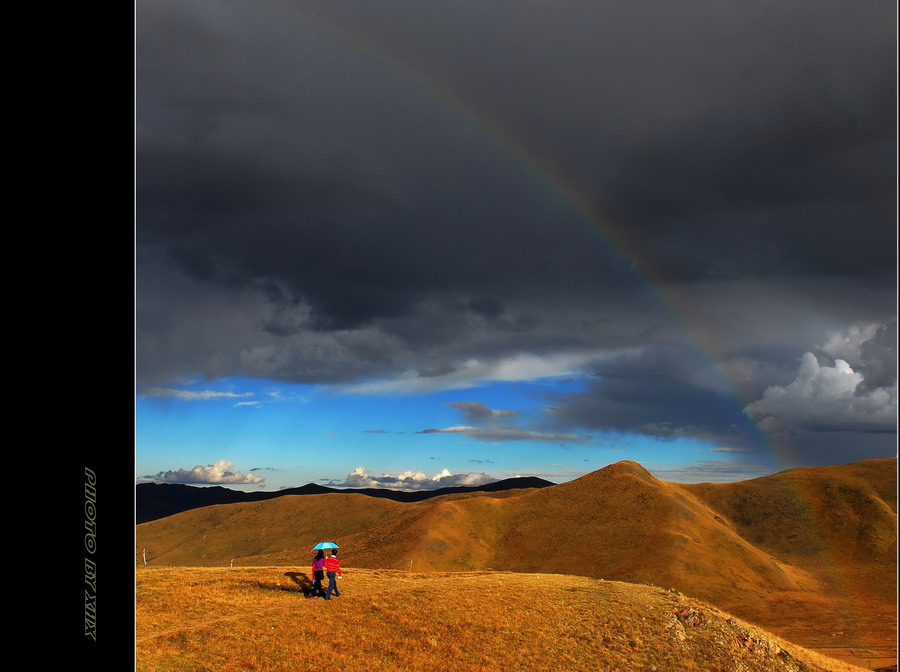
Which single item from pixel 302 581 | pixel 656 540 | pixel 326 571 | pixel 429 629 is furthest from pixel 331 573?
pixel 656 540

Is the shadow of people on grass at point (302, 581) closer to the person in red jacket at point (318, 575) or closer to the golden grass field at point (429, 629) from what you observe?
the golden grass field at point (429, 629)

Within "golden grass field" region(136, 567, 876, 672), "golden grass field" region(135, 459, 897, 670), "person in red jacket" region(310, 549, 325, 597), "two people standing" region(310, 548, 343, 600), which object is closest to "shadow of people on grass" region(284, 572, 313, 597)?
"golden grass field" region(136, 567, 876, 672)

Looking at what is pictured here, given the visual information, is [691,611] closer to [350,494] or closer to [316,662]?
[316,662]

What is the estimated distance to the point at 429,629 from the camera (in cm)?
2472

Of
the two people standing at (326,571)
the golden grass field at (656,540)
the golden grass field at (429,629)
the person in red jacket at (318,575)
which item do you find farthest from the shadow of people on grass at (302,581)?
the golden grass field at (656,540)

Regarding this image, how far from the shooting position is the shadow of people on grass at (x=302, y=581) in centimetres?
2928

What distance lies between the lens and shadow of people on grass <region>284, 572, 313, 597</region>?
29.3 metres

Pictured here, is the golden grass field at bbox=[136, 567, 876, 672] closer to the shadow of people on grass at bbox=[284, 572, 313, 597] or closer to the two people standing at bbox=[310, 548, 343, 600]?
the shadow of people on grass at bbox=[284, 572, 313, 597]

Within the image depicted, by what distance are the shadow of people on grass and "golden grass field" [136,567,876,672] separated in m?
0.15

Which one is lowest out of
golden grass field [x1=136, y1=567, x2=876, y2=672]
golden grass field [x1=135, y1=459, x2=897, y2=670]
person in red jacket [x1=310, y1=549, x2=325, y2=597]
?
golden grass field [x1=135, y1=459, x2=897, y2=670]

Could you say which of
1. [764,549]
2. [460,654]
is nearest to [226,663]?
[460,654]
